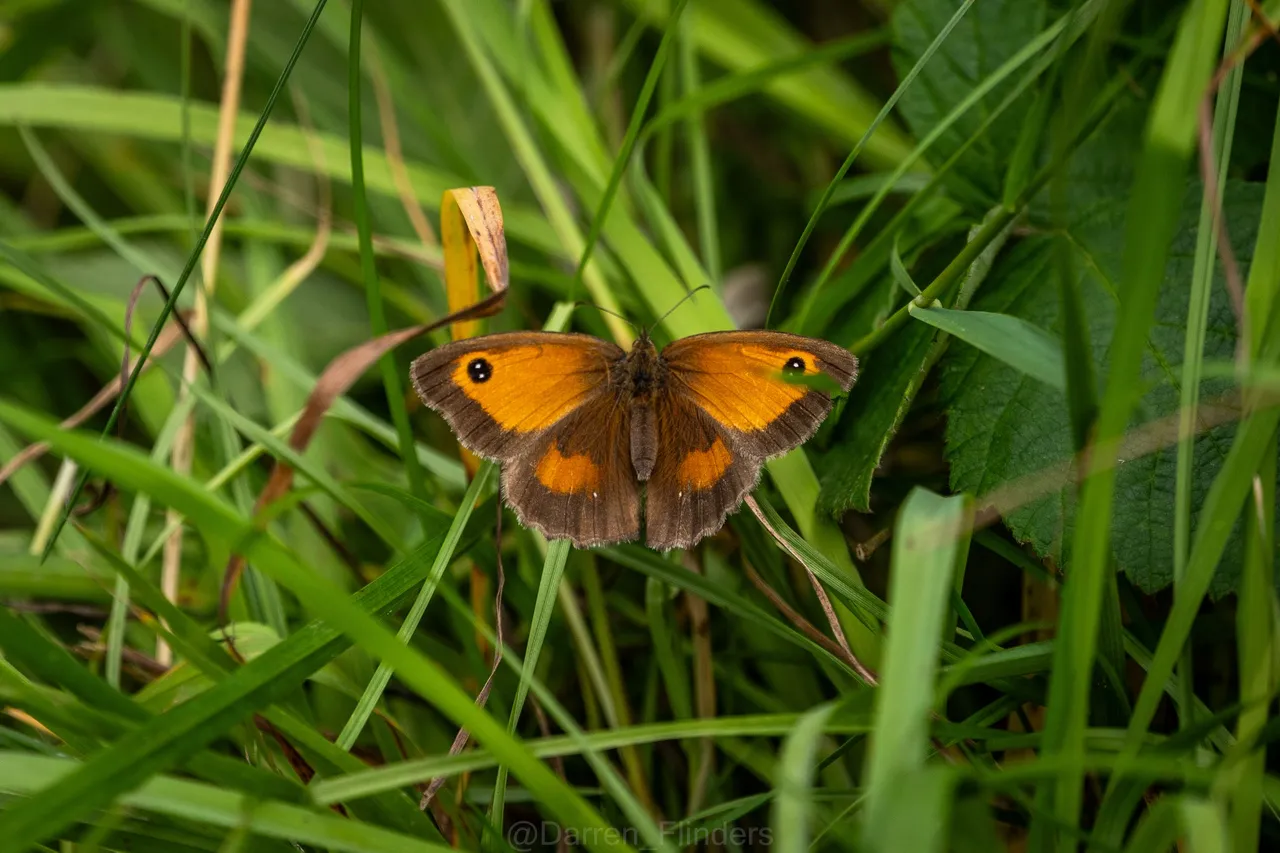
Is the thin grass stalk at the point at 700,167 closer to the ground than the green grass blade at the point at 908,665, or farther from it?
farther from it

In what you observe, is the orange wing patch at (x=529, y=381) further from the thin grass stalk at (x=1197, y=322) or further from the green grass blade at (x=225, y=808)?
the thin grass stalk at (x=1197, y=322)

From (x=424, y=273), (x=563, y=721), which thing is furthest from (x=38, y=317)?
(x=563, y=721)

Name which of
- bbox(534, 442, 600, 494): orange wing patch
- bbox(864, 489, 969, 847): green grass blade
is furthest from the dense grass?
bbox(534, 442, 600, 494): orange wing patch

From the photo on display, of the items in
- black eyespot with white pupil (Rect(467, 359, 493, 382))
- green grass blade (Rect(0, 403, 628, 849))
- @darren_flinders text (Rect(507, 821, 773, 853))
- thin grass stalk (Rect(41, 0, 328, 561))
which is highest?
thin grass stalk (Rect(41, 0, 328, 561))

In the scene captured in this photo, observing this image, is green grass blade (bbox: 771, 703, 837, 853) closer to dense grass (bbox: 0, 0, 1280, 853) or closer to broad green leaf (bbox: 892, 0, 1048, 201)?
dense grass (bbox: 0, 0, 1280, 853)

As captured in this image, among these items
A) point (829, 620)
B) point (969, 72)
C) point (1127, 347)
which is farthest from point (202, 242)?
point (969, 72)

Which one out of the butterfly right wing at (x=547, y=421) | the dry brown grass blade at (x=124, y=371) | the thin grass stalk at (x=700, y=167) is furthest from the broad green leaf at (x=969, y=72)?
the dry brown grass blade at (x=124, y=371)

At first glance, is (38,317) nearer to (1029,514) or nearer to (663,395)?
(663,395)

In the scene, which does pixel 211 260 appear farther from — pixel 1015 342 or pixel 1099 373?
pixel 1099 373
